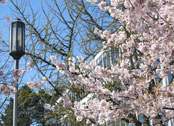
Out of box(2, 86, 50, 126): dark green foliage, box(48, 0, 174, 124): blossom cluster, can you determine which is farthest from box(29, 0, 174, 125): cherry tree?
box(2, 86, 50, 126): dark green foliage

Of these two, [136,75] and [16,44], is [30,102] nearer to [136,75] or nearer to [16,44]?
[136,75]

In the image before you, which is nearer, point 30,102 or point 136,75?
point 136,75

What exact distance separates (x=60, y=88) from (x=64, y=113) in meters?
0.95

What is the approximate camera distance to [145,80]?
7582 mm

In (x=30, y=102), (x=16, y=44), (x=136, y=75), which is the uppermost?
(x=16, y=44)

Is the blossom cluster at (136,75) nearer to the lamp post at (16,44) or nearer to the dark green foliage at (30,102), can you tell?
the lamp post at (16,44)

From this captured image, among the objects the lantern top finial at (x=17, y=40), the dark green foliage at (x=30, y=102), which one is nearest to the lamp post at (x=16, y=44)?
the lantern top finial at (x=17, y=40)

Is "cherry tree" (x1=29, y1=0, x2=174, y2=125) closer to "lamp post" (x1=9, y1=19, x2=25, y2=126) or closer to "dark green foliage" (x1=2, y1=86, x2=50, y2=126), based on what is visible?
"lamp post" (x1=9, y1=19, x2=25, y2=126)

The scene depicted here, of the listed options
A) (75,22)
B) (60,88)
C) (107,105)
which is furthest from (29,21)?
(107,105)

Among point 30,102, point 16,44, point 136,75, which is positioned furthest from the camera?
point 30,102

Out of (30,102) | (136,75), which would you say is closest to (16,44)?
(136,75)

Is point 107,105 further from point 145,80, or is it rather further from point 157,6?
point 157,6

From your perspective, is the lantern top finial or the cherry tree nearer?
the cherry tree

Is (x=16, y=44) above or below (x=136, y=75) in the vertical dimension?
above
